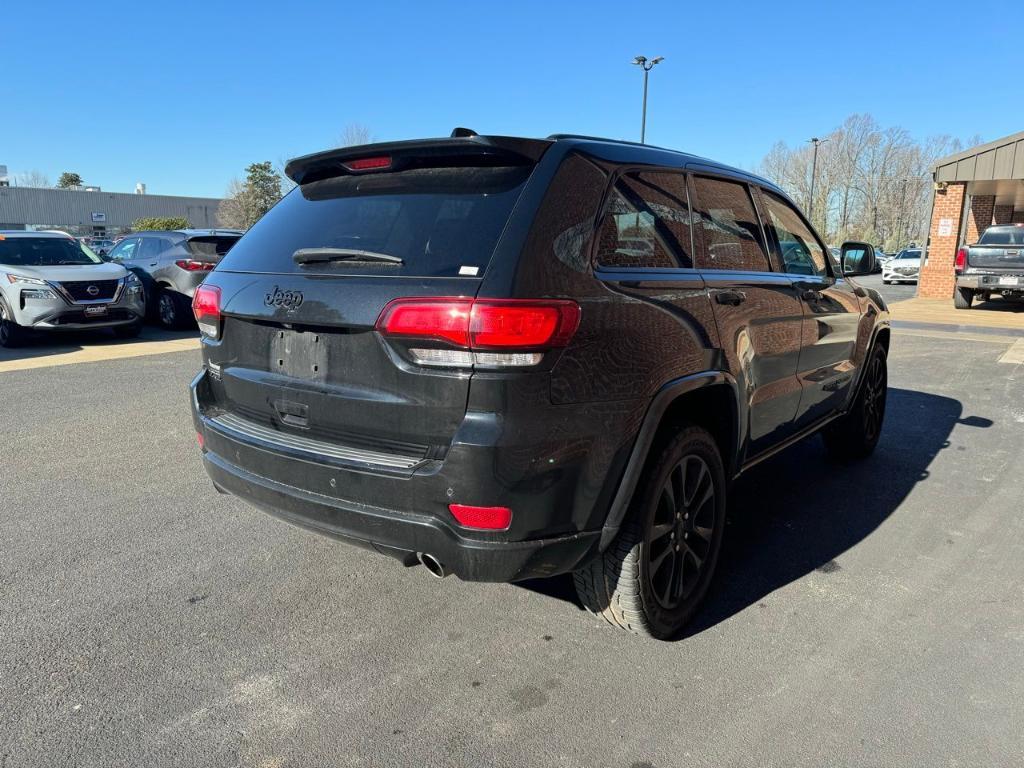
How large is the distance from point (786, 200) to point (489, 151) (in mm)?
2358

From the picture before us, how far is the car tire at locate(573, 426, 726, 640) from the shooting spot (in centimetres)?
260

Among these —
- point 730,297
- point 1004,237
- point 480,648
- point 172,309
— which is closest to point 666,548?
point 480,648

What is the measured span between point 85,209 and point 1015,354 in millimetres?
70088

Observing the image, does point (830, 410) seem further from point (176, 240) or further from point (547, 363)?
point (176, 240)

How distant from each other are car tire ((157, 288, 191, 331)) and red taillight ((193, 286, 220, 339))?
9.62 m

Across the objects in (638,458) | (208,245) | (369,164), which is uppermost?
(369,164)

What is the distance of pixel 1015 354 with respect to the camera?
10.2 meters

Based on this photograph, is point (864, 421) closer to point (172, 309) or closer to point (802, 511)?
point (802, 511)

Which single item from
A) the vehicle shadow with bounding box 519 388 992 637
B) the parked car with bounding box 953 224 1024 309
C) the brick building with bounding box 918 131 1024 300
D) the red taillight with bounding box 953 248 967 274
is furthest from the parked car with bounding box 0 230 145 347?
the brick building with bounding box 918 131 1024 300

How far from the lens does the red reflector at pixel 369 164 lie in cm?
271

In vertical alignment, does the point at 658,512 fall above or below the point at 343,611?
above

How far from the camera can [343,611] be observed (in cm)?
301

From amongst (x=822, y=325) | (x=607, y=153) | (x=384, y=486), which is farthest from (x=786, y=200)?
(x=384, y=486)

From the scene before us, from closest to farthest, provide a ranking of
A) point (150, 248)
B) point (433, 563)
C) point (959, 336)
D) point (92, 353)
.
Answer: point (433, 563)
point (92, 353)
point (959, 336)
point (150, 248)
